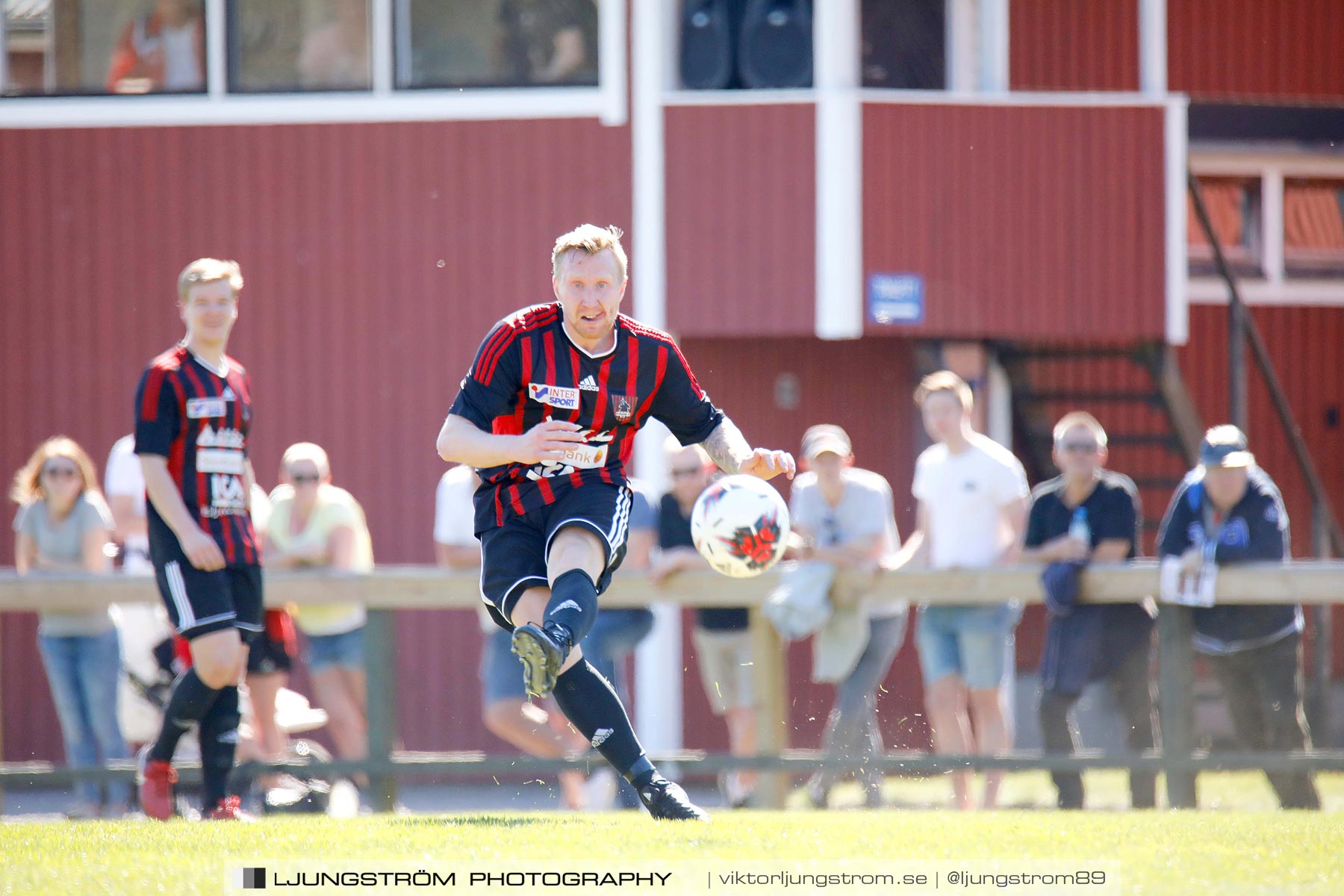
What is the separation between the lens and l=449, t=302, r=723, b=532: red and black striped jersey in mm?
5043

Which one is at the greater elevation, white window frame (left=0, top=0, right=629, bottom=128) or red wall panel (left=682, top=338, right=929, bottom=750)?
white window frame (left=0, top=0, right=629, bottom=128)

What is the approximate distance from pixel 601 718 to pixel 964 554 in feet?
12.4

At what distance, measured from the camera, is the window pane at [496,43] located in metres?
11.6

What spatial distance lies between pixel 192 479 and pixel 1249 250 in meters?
10.8

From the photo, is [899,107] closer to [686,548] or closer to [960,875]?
[686,548]

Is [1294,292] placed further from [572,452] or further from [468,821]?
[572,452]

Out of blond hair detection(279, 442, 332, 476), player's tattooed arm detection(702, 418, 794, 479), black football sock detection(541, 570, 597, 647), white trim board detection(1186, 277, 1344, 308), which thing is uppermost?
white trim board detection(1186, 277, 1344, 308)

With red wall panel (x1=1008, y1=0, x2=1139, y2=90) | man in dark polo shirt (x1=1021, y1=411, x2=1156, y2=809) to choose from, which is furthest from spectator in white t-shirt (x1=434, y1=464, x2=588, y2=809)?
red wall panel (x1=1008, y1=0, x2=1139, y2=90)

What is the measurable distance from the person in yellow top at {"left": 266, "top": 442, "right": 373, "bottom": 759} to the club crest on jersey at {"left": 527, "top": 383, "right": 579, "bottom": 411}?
144 inches

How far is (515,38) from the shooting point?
11.6m

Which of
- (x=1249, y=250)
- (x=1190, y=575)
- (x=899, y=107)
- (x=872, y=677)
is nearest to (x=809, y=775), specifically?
(x=872, y=677)

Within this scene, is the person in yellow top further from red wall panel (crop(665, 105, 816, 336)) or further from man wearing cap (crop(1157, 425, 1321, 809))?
man wearing cap (crop(1157, 425, 1321, 809))

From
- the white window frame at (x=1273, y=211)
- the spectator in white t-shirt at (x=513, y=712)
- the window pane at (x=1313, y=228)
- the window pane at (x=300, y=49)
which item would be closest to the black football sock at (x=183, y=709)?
the spectator in white t-shirt at (x=513, y=712)

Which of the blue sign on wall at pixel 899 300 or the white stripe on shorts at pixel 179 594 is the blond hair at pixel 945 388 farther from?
the white stripe on shorts at pixel 179 594
